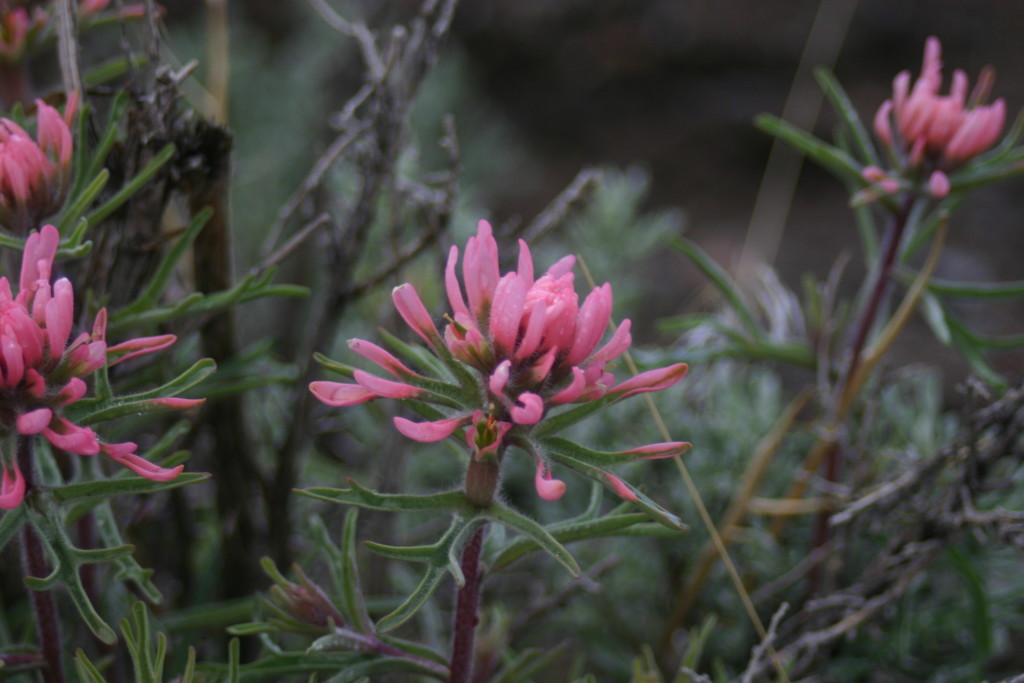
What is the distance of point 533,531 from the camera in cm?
41

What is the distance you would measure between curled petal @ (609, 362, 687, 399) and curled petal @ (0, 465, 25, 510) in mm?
266

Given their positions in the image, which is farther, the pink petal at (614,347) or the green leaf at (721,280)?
the green leaf at (721,280)

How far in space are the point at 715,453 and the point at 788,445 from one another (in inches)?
3.7

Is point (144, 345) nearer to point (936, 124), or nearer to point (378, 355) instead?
point (378, 355)

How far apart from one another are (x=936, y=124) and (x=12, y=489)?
0.65m

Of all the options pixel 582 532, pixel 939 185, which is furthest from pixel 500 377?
pixel 939 185

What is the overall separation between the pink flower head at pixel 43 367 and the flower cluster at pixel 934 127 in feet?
1.72

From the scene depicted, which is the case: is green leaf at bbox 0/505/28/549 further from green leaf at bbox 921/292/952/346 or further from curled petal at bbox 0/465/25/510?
green leaf at bbox 921/292/952/346

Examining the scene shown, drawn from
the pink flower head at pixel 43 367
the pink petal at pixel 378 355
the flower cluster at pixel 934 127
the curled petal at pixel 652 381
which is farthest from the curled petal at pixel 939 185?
the pink flower head at pixel 43 367

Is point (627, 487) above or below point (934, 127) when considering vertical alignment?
below

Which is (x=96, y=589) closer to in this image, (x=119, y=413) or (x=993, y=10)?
(x=119, y=413)

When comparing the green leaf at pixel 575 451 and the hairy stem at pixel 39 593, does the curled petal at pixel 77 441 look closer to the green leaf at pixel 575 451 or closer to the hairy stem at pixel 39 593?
the hairy stem at pixel 39 593

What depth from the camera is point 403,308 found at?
1.38ft

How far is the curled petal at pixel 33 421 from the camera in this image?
365 millimetres
